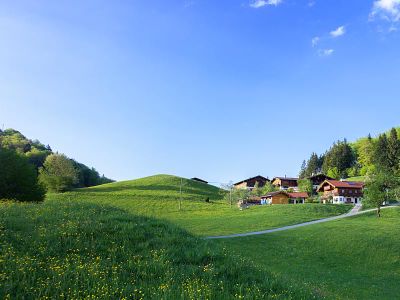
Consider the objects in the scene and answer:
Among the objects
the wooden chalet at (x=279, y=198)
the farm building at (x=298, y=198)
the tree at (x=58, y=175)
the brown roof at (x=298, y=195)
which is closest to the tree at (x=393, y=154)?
the brown roof at (x=298, y=195)

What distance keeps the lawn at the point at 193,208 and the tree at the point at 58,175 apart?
6716mm

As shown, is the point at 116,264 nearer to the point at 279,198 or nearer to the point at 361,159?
the point at 279,198

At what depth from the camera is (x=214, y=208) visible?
261ft

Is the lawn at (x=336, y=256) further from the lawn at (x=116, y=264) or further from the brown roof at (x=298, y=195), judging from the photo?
the brown roof at (x=298, y=195)

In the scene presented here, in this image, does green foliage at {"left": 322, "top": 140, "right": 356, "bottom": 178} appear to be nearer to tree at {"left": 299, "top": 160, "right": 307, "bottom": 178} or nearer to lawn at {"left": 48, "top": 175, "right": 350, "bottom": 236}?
tree at {"left": 299, "top": 160, "right": 307, "bottom": 178}

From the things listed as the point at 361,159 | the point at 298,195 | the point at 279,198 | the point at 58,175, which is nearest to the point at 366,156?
the point at 361,159

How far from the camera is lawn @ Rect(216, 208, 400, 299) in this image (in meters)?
22.7

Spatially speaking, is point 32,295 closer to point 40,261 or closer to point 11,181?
point 40,261

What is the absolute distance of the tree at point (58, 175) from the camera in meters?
99.8

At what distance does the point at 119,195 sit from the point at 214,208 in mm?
27745

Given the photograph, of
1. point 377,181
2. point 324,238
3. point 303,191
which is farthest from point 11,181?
point 303,191

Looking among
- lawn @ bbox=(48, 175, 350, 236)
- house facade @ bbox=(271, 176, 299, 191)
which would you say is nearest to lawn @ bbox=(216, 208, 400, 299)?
lawn @ bbox=(48, 175, 350, 236)

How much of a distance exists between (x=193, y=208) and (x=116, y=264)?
65.3 m

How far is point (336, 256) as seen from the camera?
31.0 metres
